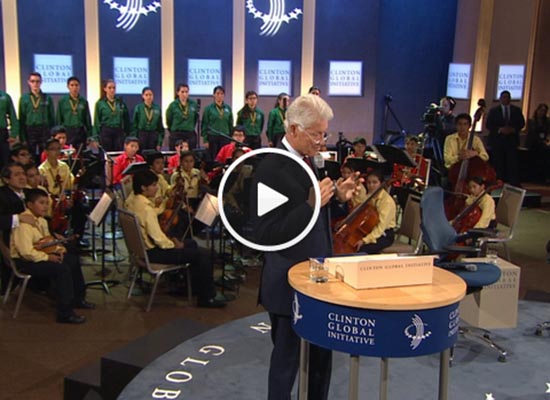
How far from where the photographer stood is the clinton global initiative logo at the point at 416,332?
2451 millimetres

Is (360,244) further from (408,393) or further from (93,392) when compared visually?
(93,392)

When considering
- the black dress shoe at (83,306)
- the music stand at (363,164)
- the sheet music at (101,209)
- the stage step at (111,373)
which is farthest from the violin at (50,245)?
the music stand at (363,164)

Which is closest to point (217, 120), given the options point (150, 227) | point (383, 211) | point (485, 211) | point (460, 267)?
point (383, 211)

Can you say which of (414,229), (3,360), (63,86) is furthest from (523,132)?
(3,360)

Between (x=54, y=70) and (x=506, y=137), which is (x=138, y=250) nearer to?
(x=54, y=70)

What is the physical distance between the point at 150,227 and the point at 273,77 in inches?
317

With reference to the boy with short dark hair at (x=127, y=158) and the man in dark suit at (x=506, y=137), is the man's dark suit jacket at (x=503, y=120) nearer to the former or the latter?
the man in dark suit at (x=506, y=137)

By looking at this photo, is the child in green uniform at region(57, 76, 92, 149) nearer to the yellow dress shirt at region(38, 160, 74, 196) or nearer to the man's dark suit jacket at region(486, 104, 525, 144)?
the yellow dress shirt at region(38, 160, 74, 196)

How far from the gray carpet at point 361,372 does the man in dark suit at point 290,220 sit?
2.88 ft

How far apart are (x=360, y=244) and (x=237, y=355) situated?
2067 millimetres

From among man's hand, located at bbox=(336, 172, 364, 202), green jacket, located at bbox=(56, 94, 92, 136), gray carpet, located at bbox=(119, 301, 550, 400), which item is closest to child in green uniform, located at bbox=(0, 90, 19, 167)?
green jacket, located at bbox=(56, 94, 92, 136)

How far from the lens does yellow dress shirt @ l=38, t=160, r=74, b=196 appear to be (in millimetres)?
6867

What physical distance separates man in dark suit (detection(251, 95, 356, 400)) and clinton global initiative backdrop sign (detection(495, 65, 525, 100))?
10.9 meters

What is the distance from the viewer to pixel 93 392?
12.9 feet
